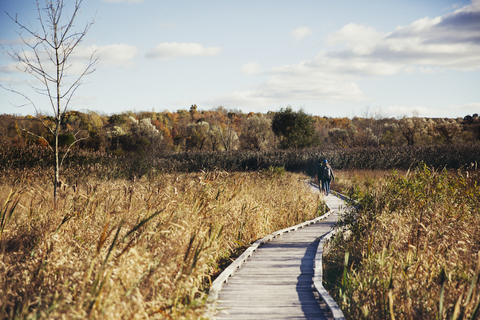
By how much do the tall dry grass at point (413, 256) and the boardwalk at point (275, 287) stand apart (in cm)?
46

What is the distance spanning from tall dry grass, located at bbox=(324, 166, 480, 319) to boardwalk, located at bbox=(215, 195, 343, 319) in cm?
46

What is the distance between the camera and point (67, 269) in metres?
3.97

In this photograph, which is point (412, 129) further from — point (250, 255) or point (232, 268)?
point (232, 268)

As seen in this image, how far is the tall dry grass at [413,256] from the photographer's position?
3600mm

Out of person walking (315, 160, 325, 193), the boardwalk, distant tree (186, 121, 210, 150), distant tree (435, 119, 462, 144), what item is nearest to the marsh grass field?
the boardwalk

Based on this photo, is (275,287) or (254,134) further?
(254,134)

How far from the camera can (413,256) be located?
4.71m

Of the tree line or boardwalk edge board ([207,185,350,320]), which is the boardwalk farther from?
the tree line

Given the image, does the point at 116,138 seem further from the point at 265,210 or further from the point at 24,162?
the point at 265,210

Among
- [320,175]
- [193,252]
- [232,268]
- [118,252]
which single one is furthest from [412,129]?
[118,252]

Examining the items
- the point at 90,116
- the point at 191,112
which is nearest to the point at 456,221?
the point at 90,116

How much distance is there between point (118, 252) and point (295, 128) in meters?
30.2

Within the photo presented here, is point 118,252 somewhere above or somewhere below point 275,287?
above

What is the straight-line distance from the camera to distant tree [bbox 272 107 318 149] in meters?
33.3
